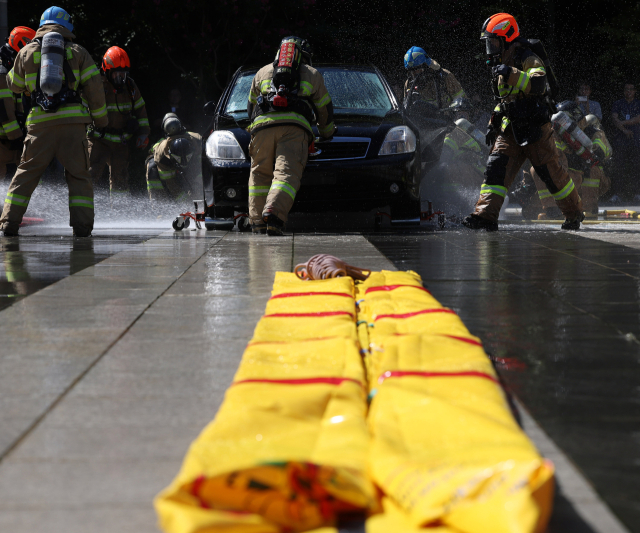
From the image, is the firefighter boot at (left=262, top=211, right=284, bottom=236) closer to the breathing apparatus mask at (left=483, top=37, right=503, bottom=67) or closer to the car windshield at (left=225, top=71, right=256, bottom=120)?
the car windshield at (left=225, top=71, right=256, bottom=120)

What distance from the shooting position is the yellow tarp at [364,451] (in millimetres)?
1605

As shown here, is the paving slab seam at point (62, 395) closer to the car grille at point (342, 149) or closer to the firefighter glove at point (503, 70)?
the car grille at point (342, 149)

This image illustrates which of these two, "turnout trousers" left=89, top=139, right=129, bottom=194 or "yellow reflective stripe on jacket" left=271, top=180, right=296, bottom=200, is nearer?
"yellow reflective stripe on jacket" left=271, top=180, right=296, bottom=200

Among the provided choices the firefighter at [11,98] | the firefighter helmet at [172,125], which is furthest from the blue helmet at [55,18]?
the firefighter helmet at [172,125]

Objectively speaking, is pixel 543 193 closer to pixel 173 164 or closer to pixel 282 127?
pixel 282 127

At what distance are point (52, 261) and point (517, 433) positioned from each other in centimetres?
475

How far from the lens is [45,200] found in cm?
1316

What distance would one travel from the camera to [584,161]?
1119 cm

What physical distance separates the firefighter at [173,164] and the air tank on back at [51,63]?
371 cm

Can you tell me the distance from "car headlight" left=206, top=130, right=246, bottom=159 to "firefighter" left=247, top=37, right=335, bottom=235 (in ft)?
1.07

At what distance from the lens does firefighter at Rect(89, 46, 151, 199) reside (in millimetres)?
11305

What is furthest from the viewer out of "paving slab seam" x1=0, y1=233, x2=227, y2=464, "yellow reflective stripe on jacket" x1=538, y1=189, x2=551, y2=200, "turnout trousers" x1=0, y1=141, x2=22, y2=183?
"yellow reflective stripe on jacket" x1=538, y1=189, x2=551, y2=200

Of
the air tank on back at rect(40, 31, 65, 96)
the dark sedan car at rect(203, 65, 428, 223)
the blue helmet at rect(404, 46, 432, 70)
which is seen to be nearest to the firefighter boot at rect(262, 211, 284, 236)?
the dark sedan car at rect(203, 65, 428, 223)

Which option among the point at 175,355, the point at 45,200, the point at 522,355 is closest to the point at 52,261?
the point at 175,355
